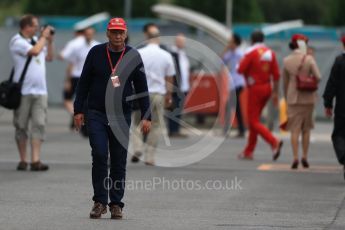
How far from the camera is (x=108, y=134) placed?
10.9 m

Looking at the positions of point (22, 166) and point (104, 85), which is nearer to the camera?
point (104, 85)

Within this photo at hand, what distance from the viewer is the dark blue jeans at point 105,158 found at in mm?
10695

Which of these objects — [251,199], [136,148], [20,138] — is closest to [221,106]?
[136,148]

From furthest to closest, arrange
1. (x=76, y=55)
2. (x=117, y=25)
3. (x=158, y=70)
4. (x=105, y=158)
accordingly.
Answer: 1. (x=76, y=55)
2. (x=158, y=70)
3. (x=105, y=158)
4. (x=117, y=25)

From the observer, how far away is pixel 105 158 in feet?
35.2

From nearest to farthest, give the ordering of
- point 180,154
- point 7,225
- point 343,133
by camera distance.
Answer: point 7,225 < point 343,133 < point 180,154

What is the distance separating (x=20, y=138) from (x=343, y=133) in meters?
4.15

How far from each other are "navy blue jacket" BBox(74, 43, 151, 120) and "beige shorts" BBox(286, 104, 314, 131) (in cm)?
550

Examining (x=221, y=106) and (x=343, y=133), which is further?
(x=221, y=106)

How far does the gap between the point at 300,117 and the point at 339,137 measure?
1.65 meters

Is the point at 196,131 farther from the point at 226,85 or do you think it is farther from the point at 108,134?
the point at 108,134

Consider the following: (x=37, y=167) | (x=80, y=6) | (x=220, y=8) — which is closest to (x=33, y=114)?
(x=37, y=167)

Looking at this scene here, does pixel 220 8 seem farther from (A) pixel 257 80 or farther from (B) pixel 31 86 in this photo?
(B) pixel 31 86

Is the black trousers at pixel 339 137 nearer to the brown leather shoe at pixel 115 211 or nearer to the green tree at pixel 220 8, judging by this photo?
the brown leather shoe at pixel 115 211
